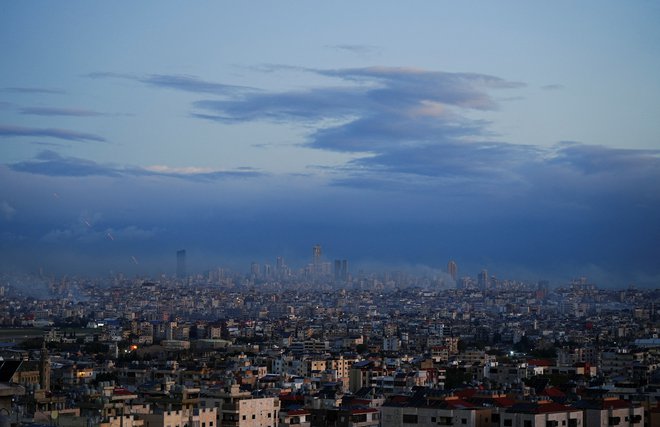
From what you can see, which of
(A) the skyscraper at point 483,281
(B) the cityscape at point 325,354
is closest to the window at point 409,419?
(B) the cityscape at point 325,354

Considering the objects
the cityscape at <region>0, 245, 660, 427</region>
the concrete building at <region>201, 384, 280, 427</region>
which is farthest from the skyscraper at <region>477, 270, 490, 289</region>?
the concrete building at <region>201, 384, 280, 427</region>

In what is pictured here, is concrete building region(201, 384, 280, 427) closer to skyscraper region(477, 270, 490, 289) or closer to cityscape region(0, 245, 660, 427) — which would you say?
cityscape region(0, 245, 660, 427)

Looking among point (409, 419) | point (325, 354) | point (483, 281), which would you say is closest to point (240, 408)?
point (409, 419)

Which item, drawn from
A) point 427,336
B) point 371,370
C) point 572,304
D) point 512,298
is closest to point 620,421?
point 371,370

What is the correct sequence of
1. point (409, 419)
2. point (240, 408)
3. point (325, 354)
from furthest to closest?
1. point (325, 354)
2. point (240, 408)
3. point (409, 419)

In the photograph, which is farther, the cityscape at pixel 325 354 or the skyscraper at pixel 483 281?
the skyscraper at pixel 483 281

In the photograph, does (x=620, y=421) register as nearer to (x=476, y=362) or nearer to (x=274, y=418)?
(x=274, y=418)

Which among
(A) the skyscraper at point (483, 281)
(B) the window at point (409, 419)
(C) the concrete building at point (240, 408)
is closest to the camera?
(B) the window at point (409, 419)

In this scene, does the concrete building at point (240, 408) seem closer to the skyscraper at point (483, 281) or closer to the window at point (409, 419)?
the window at point (409, 419)

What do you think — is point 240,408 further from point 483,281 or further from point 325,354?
point 483,281

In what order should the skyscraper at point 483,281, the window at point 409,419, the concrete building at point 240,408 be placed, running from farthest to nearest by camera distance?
the skyscraper at point 483,281 → the concrete building at point 240,408 → the window at point 409,419

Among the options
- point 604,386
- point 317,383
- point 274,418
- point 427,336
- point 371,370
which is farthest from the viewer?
point 427,336
